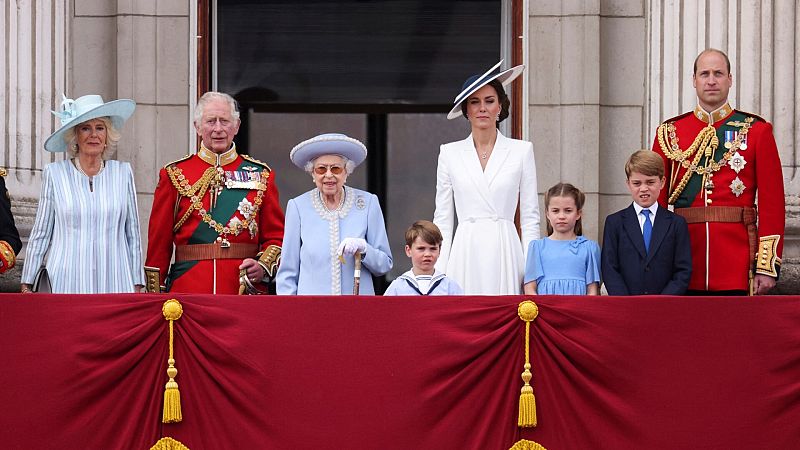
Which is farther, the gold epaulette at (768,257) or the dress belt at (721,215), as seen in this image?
the dress belt at (721,215)

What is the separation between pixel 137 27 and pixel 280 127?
1376 mm

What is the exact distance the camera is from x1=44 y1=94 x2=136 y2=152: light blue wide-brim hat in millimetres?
8477

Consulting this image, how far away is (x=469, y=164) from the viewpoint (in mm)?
8562

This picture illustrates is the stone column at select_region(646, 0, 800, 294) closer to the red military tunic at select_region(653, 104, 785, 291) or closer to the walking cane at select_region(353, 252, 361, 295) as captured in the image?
the red military tunic at select_region(653, 104, 785, 291)

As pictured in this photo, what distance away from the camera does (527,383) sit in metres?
A: 7.41

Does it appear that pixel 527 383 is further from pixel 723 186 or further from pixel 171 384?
pixel 723 186

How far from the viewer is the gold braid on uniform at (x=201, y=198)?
864cm

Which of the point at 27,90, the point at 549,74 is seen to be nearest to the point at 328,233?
the point at 27,90

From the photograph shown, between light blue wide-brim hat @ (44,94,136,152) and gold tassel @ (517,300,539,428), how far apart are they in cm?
252

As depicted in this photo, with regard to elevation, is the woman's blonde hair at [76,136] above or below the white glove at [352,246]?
above

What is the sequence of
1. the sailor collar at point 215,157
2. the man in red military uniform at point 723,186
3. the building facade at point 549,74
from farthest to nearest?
1. the building facade at point 549,74
2. the sailor collar at point 215,157
3. the man in red military uniform at point 723,186

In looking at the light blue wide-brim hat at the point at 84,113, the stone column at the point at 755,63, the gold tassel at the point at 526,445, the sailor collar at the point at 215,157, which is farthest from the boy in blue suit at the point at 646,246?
the light blue wide-brim hat at the point at 84,113

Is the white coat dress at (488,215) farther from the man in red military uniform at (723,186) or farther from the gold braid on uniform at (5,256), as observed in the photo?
the gold braid on uniform at (5,256)

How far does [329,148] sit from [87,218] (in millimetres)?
1325
